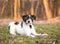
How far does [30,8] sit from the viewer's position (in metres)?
3.69

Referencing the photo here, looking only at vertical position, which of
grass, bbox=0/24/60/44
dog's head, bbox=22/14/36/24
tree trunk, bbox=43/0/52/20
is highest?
tree trunk, bbox=43/0/52/20

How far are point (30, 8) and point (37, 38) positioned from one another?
569 mm

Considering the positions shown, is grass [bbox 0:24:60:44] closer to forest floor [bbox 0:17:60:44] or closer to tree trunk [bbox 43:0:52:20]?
forest floor [bbox 0:17:60:44]

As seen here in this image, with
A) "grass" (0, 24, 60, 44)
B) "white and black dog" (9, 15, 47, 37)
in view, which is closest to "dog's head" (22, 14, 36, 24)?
"white and black dog" (9, 15, 47, 37)

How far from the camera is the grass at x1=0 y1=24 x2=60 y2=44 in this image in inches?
128

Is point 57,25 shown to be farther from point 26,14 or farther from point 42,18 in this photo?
point 26,14

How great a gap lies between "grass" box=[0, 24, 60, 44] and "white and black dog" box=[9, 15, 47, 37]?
0.09 meters

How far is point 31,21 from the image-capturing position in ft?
10.9

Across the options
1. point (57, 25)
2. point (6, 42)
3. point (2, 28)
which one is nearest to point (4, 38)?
point (6, 42)

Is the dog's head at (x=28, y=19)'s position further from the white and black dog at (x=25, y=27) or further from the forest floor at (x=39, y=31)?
the forest floor at (x=39, y=31)

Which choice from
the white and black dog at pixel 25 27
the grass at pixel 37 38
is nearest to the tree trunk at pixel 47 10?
the grass at pixel 37 38

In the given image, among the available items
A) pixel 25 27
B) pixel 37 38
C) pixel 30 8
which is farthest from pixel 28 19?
pixel 30 8

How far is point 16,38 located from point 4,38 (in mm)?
168

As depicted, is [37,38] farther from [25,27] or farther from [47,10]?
[47,10]
